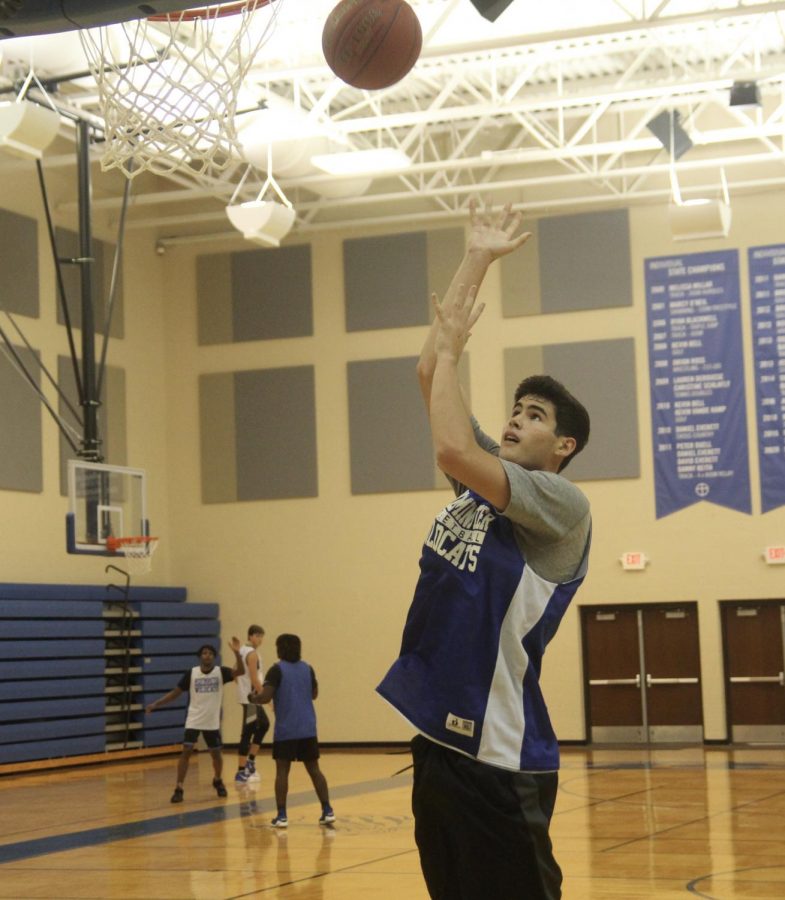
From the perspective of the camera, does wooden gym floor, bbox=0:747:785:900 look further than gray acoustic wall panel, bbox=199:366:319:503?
No

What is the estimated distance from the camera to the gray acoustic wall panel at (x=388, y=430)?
813 inches

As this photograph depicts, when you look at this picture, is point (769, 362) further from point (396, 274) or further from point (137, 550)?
point (137, 550)

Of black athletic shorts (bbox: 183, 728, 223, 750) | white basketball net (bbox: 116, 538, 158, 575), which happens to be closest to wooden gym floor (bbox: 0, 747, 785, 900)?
black athletic shorts (bbox: 183, 728, 223, 750)

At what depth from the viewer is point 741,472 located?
1920cm

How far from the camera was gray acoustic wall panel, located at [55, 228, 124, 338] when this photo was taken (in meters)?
19.6

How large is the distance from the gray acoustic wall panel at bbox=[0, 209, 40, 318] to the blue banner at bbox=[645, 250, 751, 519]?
8.60 m

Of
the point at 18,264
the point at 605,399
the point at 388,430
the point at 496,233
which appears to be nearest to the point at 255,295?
the point at 388,430

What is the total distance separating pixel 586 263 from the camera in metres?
20.1

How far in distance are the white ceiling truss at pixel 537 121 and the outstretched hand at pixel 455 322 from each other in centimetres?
1119

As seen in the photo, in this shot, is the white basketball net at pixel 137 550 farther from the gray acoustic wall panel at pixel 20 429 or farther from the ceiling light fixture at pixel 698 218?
the ceiling light fixture at pixel 698 218

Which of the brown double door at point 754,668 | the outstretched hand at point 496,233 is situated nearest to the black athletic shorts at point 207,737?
the brown double door at point 754,668

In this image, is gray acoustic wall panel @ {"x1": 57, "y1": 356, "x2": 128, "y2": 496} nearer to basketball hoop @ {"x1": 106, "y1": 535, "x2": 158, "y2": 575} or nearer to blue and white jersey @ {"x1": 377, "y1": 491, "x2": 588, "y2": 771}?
basketball hoop @ {"x1": 106, "y1": 535, "x2": 158, "y2": 575}

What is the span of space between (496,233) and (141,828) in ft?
30.1

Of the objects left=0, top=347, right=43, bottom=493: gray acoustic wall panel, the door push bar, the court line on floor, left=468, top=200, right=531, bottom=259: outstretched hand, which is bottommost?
the court line on floor
